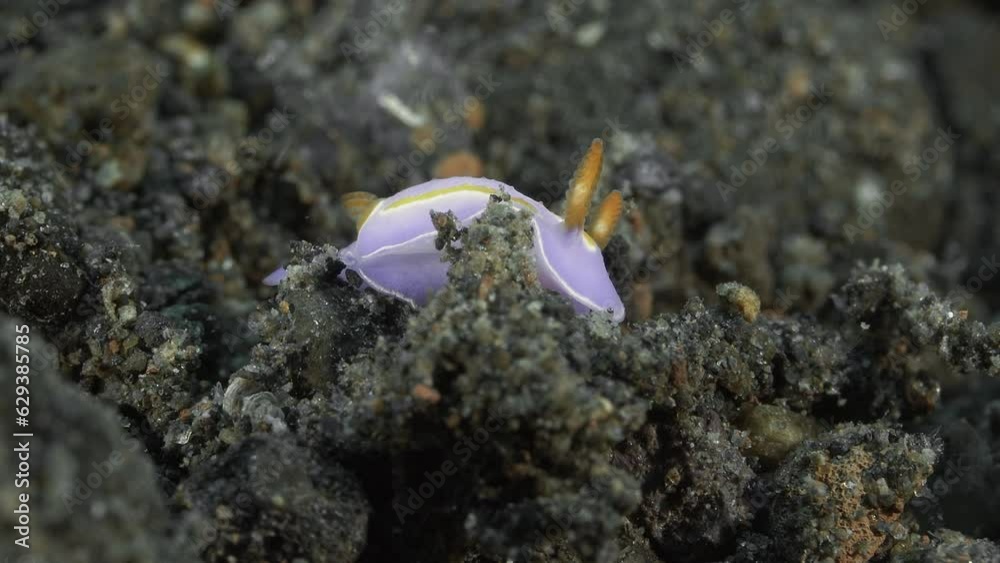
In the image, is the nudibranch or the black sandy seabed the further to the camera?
the nudibranch

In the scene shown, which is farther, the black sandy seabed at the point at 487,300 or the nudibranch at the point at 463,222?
the nudibranch at the point at 463,222

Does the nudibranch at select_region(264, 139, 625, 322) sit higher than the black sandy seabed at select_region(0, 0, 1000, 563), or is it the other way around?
the nudibranch at select_region(264, 139, 625, 322)

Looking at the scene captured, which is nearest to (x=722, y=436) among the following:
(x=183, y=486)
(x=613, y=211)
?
(x=613, y=211)

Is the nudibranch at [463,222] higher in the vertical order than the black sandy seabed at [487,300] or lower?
higher

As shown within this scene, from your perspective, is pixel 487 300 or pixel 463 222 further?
pixel 463 222

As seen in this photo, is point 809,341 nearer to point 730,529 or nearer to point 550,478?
point 730,529
